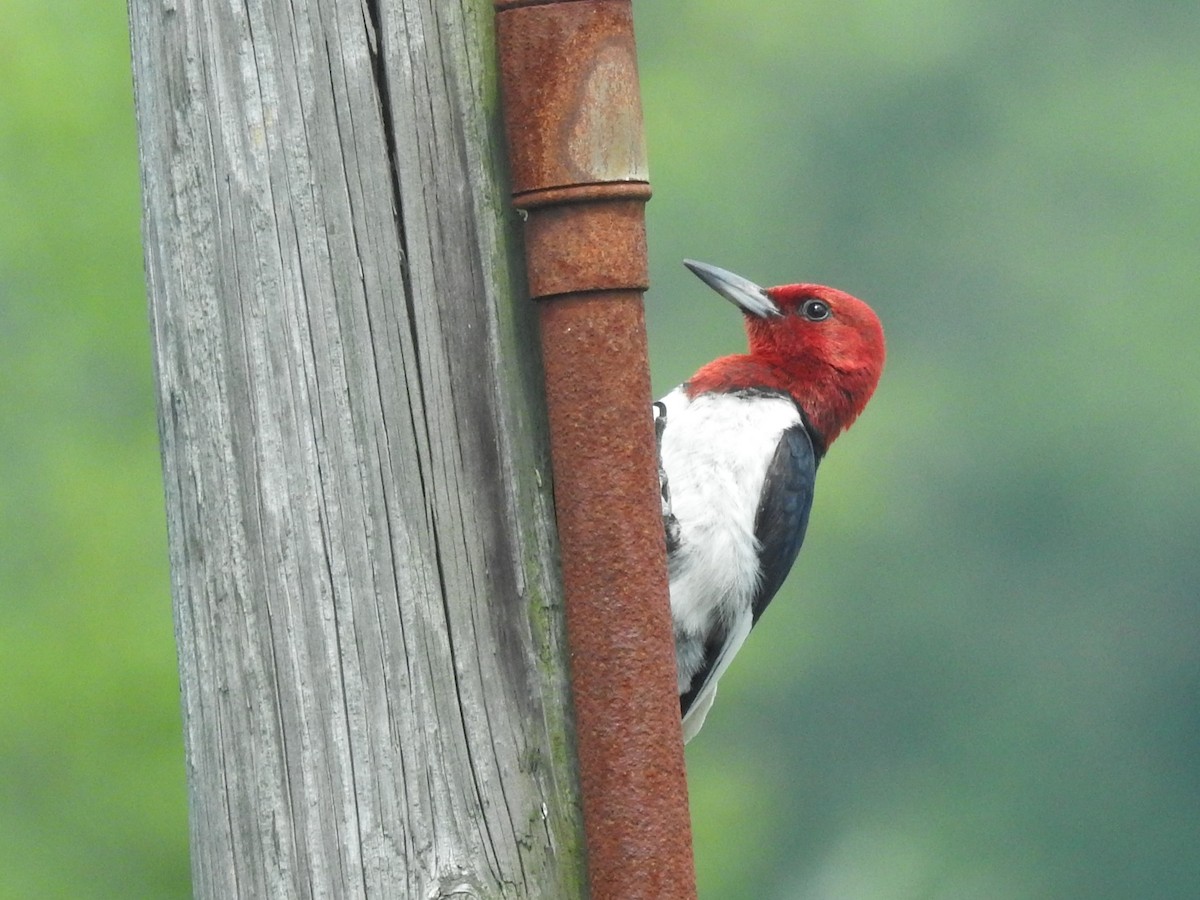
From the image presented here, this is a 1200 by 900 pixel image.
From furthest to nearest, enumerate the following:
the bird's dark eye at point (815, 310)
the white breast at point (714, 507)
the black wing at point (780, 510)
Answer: the bird's dark eye at point (815, 310)
the black wing at point (780, 510)
the white breast at point (714, 507)

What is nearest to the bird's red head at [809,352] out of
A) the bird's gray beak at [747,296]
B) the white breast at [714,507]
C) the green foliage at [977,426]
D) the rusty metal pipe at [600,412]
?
the bird's gray beak at [747,296]

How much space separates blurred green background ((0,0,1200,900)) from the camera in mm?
16906

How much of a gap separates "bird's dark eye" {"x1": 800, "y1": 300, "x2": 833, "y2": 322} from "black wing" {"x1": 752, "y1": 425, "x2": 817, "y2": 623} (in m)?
0.45

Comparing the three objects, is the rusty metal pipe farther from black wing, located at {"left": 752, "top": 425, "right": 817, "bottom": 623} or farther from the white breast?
black wing, located at {"left": 752, "top": 425, "right": 817, "bottom": 623}

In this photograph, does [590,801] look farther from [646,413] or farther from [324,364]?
[324,364]

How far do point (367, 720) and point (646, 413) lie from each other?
0.43 metres

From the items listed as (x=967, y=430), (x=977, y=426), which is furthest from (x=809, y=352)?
(x=977, y=426)

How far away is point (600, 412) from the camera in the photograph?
190cm

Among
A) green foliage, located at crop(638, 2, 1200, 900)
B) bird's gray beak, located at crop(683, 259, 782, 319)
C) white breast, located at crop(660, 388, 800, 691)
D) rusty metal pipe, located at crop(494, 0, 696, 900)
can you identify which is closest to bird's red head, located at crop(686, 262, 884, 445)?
A: bird's gray beak, located at crop(683, 259, 782, 319)

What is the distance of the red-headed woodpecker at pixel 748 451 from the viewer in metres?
3.68

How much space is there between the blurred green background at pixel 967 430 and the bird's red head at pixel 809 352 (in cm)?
1022

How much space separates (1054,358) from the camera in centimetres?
1827

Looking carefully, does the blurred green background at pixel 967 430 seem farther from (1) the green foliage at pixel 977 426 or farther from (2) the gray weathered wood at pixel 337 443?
(2) the gray weathered wood at pixel 337 443

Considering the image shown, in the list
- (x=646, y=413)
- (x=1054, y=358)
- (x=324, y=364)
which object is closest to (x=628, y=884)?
(x=646, y=413)
